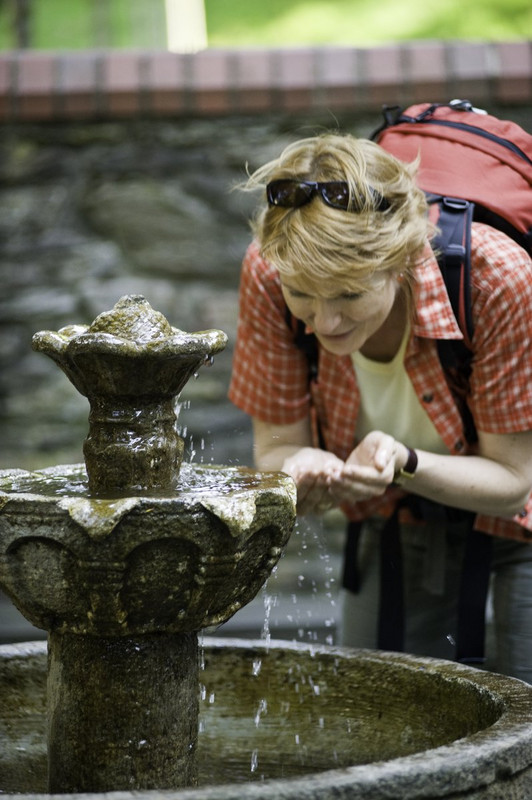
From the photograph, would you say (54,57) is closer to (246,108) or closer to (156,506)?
(246,108)

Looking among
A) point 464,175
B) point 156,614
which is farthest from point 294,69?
point 156,614

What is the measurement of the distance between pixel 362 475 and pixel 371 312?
35 cm

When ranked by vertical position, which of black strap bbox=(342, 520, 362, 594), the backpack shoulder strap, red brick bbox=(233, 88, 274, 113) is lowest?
black strap bbox=(342, 520, 362, 594)

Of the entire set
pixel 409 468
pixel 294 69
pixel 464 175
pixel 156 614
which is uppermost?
pixel 294 69

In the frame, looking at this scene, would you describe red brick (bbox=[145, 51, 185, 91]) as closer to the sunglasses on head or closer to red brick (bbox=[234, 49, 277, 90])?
red brick (bbox=[234, 49, 277, 90])

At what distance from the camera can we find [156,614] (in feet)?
6.50

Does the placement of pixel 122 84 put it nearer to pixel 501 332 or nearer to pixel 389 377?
pixel 389 377

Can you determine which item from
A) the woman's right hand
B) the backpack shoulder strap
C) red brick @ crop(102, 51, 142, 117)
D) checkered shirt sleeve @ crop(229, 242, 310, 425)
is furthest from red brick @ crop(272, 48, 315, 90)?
the woman's right hand

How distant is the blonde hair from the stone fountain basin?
781 millimetres

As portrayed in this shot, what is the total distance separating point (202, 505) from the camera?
6.22 ft

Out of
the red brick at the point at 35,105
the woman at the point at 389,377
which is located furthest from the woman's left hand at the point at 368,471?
the red brick at the point at 35,105

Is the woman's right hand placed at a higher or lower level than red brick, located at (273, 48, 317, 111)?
lower

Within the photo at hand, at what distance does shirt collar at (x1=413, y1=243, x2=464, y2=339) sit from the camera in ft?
8.42

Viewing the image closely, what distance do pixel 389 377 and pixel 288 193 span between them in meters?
0.52
